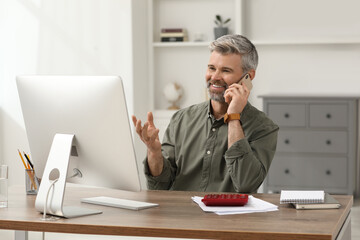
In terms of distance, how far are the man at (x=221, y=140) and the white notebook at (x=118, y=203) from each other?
28 centimetres

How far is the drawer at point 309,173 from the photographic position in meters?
5.69

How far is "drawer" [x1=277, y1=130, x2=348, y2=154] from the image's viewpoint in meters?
5.68


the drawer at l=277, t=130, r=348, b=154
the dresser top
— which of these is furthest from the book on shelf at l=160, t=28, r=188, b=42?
the drawer at l=277, t=130, r=348, b=154

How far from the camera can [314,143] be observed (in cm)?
573

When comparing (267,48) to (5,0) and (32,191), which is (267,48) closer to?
(5,0)

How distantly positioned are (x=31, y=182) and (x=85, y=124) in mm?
505

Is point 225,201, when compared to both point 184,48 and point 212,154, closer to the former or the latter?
point 212,154

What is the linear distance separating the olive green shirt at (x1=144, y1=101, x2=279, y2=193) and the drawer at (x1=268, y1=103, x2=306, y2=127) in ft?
9.34

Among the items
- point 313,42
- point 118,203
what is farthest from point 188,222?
point 313,42

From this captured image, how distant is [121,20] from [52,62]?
0.74m

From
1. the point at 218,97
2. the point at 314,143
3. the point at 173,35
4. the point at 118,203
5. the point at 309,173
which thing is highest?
the point at 173,35

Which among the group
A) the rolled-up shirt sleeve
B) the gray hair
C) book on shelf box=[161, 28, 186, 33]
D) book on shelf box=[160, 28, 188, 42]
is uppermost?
book on shelf box=[161, 28, 186, 33]

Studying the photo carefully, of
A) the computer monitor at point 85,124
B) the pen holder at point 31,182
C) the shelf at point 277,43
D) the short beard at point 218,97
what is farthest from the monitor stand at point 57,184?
the shelf at point 277,43

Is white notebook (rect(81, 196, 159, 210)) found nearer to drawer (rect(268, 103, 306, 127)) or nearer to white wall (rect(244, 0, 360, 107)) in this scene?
drawer (rect(268, 103, 306, 127))
